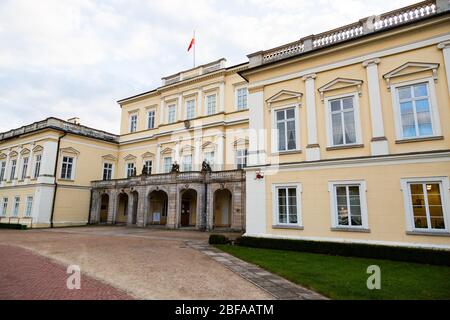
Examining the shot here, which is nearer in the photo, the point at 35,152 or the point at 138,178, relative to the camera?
the point at 138,178

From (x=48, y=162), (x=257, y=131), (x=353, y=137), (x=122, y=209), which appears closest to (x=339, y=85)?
(x=353, y=137)

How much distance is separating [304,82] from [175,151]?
16761 millimetres

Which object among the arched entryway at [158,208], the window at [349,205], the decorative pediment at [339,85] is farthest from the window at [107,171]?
the window at [349,205]

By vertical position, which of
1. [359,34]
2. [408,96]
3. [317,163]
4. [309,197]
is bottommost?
[309,197]

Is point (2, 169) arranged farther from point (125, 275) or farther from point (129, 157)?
point (125, 275)

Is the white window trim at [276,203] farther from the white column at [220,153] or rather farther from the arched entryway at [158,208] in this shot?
the arched entryway at [158,208]

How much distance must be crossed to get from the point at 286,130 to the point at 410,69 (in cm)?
572

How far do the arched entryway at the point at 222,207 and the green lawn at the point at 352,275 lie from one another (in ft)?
41.4

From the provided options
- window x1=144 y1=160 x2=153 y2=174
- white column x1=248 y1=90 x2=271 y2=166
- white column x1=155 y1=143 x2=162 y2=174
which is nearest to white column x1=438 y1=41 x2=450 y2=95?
white column x1=248 y1=90 x2=271 y2=166

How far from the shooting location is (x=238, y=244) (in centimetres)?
1393

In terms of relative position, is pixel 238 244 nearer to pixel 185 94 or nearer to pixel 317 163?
pixel 317 163

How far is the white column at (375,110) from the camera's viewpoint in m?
11.4
